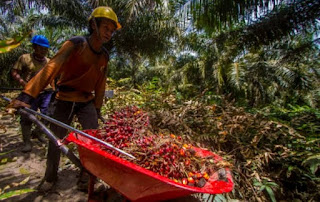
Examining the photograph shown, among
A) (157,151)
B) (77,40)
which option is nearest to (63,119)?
(77,40)

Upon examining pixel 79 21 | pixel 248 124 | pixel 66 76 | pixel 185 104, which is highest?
pixel 79 21

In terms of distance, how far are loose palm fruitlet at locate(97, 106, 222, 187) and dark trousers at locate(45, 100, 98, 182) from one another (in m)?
0.55

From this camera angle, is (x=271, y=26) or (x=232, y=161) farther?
(x=271, y=26)

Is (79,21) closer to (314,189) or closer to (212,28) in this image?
(212,28)

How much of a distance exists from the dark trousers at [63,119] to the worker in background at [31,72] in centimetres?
123

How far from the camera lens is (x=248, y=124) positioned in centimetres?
263

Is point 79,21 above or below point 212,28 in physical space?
above

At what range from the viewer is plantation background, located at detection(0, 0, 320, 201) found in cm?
233

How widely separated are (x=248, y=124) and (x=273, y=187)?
0.75m

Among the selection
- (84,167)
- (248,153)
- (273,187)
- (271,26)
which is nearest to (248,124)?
(248,153)

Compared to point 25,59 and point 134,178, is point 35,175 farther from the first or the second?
point 134,178

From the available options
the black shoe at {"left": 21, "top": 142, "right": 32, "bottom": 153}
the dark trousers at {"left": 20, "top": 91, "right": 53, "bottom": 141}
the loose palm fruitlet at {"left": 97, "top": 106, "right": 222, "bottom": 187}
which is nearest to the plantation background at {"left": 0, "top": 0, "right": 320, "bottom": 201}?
the loose palm fruitlet at {"left": 97, "top": 106, "right": 222, "bottom": 187}

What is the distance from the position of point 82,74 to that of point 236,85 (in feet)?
21.6

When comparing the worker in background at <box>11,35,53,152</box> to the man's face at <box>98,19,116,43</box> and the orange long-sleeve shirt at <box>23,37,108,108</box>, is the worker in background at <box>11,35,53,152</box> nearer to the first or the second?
the orange long-sleeve shirt at <box>23,37,108,108</box>
